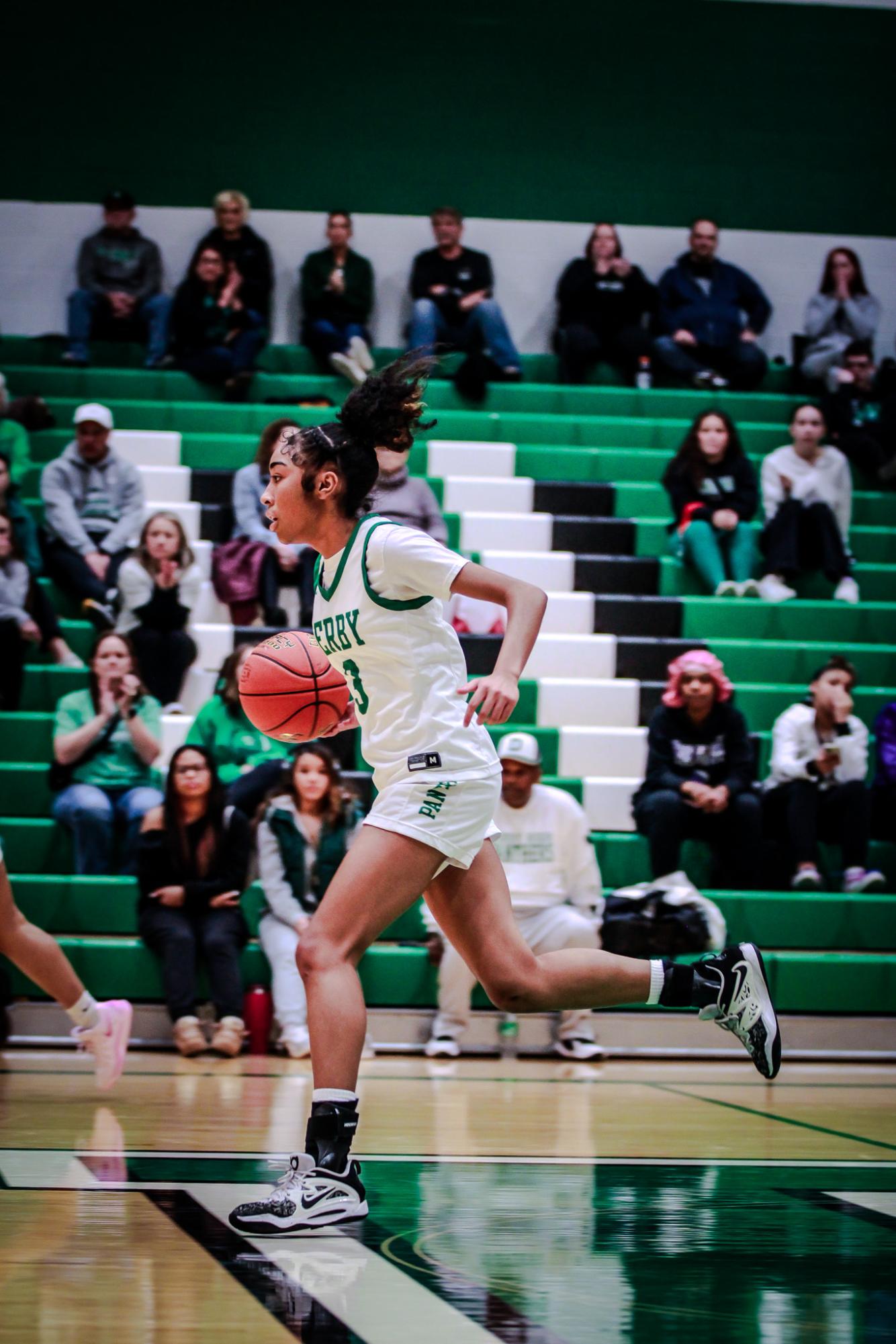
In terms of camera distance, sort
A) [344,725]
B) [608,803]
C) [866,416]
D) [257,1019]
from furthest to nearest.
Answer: [866,416]
[608,803]
[257,1019]
[344,725]

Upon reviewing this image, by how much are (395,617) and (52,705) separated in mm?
4833

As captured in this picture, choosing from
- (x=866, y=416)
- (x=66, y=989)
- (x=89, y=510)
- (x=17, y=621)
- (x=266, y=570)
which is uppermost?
(x=866, y=416)

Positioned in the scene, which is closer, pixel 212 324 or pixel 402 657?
pixel 402 657

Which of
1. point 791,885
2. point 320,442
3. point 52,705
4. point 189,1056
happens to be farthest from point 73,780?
→ point 320,442

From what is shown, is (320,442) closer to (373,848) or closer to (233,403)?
(373,848)

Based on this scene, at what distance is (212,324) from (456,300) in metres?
1.59

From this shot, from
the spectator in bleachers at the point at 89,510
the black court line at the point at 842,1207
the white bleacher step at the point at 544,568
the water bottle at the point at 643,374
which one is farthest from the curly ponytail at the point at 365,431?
the water bottle at the point at 643,374

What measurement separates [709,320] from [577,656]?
332cm

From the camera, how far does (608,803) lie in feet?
25.3

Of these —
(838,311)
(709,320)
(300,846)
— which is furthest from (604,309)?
(300,846)

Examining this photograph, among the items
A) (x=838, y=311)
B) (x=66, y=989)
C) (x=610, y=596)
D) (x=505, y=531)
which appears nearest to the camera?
(x=66, y=989)

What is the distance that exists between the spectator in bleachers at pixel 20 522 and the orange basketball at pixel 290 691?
424 centimetres

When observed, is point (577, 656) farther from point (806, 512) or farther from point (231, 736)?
point (231, 736)

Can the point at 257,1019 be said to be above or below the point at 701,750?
below
